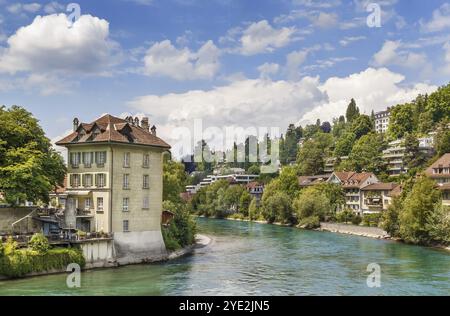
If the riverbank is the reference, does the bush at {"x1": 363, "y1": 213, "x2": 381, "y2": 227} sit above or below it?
above

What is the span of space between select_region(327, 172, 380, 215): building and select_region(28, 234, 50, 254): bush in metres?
77.4

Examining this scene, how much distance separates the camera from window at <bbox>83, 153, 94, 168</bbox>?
53.0 metres

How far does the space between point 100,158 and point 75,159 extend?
3377 millimetres

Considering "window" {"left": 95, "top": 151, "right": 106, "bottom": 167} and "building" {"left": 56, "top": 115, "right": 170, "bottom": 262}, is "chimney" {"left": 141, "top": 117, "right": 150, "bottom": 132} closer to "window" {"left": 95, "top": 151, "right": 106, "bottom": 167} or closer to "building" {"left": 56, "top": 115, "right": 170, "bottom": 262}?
"building" {"left": 56, "top": 115, "right": 170, "bottom": 262}

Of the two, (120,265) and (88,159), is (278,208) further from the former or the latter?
(120,265)

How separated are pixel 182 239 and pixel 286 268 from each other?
16529mm

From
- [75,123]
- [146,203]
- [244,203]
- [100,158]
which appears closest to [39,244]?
[100,158]

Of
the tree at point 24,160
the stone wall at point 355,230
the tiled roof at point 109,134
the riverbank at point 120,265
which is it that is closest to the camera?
the riverbank at point 120,265

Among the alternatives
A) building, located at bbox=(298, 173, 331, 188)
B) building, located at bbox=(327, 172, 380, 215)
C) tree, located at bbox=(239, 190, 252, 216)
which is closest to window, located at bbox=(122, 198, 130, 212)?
building, located at bbox=(327, 172, 380, 215)

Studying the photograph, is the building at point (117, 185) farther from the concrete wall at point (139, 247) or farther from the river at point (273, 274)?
the river at point (273, 274)

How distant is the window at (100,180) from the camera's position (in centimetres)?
5212

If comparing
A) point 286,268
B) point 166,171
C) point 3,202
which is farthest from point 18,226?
point 166,171

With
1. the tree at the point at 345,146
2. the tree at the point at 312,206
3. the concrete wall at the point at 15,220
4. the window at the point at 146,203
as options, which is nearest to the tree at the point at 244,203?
the tree at the point at 312,206
